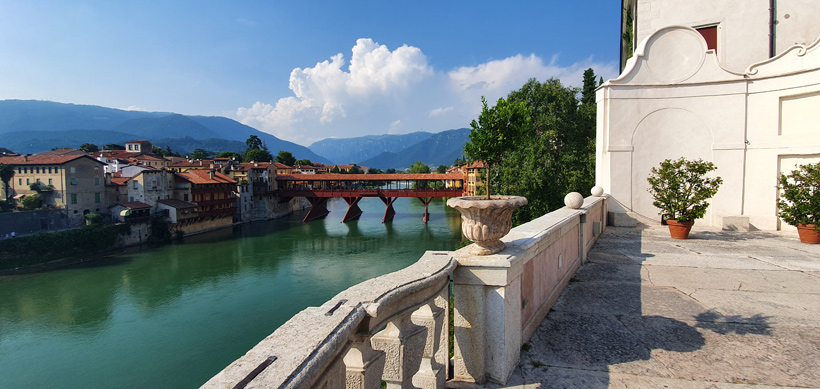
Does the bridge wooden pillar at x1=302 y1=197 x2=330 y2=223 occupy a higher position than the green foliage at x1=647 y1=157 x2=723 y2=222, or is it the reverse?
the green foliage at x1=647 y1=157 x2=723 y2=222

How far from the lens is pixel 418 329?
2.49 m

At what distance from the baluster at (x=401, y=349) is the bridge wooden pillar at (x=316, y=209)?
53.7m

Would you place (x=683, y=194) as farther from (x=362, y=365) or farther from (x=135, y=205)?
(x=135, y=205)

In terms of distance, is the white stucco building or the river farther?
the river

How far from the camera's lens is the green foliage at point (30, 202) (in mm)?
35750

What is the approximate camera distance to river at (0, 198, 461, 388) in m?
16.2

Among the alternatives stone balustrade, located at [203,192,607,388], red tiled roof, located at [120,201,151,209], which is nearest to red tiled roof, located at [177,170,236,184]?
red tiled roof, located at [120,201,151,209]

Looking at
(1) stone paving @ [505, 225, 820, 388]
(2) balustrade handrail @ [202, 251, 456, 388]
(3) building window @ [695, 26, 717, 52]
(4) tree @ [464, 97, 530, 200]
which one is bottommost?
(1) stone paving @ [505, 225, 820, 388]

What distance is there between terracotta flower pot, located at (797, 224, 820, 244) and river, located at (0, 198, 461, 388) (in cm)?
1787

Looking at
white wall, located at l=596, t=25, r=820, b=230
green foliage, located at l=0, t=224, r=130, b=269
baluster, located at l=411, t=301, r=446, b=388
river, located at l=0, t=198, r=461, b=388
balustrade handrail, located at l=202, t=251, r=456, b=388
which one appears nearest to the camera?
balustrade handrail, located at l=202, t=251, r=456, b=388

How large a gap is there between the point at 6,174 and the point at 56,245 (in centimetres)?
1368

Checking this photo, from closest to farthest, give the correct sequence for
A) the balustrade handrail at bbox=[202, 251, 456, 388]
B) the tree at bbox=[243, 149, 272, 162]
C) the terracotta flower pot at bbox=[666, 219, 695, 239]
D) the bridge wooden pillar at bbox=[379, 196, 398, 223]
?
the balustrade handrail at bbox=[202, 251, 456, 388]
the terracotta flower pot at bbox=[666, 219, 695, 239]
the bridge wooden pillar at bbox=[379, 196, 398, 223]
the tree at bbox=[243, 149, 272, 162]

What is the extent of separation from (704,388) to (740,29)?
14497 millimetres

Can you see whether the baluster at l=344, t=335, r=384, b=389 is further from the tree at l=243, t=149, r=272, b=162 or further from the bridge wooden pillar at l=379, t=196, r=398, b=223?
the tree at l=243, t=149, r=272, b=162
